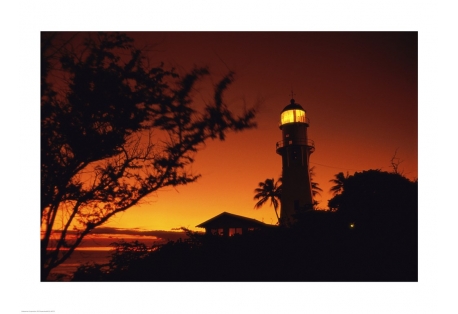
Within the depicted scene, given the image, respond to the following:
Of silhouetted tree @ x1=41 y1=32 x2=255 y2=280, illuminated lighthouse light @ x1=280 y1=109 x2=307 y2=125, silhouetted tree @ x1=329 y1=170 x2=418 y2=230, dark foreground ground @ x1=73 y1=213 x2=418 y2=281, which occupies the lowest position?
dark foreground ground @ x1=73 y1=213 x2=418 y2=281

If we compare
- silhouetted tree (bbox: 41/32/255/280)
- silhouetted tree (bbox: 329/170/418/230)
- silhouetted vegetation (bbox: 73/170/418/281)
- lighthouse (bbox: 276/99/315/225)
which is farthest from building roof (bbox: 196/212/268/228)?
silhouetted tree (bbox: 41/32/255/280)

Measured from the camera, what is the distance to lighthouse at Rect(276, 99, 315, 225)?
531 inches

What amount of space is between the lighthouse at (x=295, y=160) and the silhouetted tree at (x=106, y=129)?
884 cm

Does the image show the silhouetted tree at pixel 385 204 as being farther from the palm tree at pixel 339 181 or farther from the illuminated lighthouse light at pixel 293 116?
the illuminated lighthouse light at pixel 293 116

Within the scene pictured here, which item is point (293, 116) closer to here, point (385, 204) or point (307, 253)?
point (385, 204)

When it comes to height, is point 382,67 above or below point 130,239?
above

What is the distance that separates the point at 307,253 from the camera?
6.11 metres

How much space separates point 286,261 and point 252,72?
121 inches

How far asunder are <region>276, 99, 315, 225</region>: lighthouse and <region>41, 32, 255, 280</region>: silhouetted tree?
884cm

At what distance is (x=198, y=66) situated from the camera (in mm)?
5324

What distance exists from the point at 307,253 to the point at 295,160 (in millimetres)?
7835

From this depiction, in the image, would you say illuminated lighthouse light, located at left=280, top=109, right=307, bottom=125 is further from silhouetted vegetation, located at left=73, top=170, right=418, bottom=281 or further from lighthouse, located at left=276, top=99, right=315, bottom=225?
silhouetted vegetation, located at left=73, top=170, right=418, bottom=281
